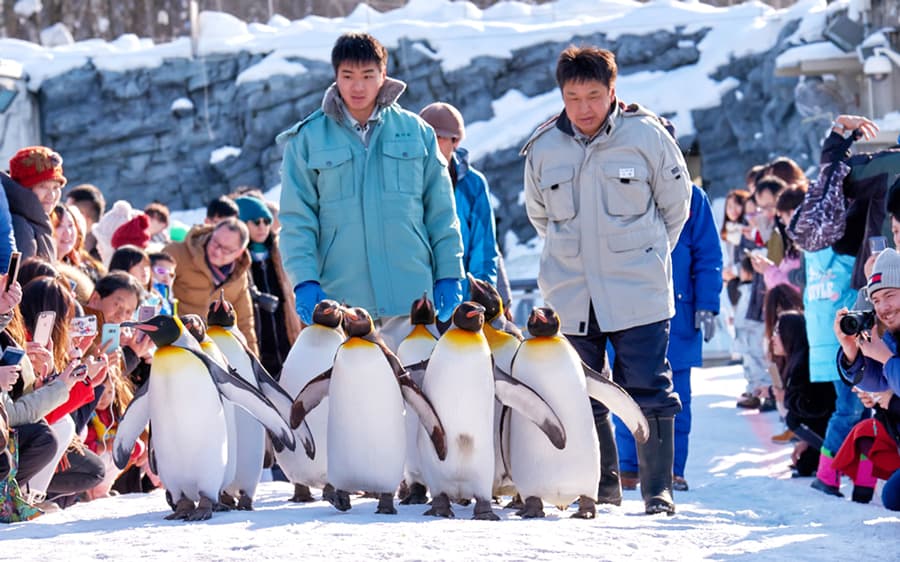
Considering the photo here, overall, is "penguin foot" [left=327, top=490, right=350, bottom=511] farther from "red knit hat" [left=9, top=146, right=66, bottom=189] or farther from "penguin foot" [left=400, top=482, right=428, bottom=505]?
"red knit hat" [left=9, top=146, right=66, bottom=189]

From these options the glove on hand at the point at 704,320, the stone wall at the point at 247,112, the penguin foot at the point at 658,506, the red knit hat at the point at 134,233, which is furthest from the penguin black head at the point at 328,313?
the stone wall at the point at 247,112

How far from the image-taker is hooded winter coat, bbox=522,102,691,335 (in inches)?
179

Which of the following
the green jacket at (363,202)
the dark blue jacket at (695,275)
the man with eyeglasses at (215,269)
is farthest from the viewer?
the man with eyeglasses at (215,269)

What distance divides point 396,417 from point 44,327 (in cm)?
138

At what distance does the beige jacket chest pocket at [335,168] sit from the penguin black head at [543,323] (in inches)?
31.8

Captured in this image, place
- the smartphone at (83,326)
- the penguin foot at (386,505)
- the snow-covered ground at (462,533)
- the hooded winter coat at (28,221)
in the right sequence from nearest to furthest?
1. the snow-covered ground at (462,533)
2. the penguin foot at (386,505)
3. the smartphone at (83,326)
4. the hooded winter coat at (28,221)

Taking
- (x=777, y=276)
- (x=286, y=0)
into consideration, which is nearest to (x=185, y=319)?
(x=777, y=276)

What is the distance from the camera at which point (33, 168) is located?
18.9 feet

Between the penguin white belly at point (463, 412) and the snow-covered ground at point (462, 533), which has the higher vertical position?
the penguin white belly at point (463, 412)

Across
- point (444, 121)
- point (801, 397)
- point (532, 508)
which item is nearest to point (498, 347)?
point (532, 508)

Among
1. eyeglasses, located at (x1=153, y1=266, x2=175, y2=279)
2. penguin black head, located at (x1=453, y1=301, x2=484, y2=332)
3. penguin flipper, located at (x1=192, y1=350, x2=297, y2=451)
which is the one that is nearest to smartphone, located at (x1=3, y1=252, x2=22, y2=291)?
penguin flipper, located at (x1=192, y1=350, x2=297, y2=451)

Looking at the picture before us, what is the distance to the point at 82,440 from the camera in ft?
18.1

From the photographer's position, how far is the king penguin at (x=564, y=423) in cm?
429

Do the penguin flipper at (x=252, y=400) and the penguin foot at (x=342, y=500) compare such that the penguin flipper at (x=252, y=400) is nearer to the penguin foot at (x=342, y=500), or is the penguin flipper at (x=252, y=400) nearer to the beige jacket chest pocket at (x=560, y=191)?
the penguin foot at (x=342, y=500)
